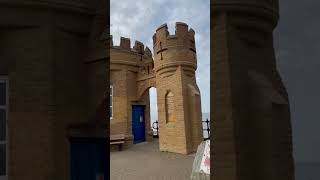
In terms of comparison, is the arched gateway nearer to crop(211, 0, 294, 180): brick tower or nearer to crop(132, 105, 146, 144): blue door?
crop(132, 105, 146, 144): blue door

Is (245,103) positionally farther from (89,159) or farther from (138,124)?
(138,124)

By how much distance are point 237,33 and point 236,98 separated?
36 centimetres

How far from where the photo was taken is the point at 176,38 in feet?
21.3

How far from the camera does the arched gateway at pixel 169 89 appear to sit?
6.38 m

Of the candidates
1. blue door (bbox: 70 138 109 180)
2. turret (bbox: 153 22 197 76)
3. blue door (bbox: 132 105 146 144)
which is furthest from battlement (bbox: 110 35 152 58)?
blue door (bbox: 70 138 109 180)

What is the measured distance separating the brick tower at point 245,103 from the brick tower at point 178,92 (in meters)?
4.46

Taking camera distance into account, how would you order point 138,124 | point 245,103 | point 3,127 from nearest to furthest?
point 245,103
point 3,127
point 138,124

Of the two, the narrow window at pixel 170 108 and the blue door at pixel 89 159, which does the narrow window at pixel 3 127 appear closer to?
the blue door at pixel 89 159

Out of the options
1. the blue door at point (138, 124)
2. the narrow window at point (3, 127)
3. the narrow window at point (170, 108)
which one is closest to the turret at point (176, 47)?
the narrow window at point (170, 108)

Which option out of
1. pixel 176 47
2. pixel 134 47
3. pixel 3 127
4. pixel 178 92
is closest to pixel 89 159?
pixel 3 127

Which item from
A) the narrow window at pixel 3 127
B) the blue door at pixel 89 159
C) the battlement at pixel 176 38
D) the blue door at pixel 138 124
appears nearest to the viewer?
the narrow window at pixel 3 127

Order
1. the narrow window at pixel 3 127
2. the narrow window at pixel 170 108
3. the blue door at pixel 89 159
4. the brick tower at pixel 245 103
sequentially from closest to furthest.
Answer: the brick tower at pixel 245 103 → the narrow window at pixel 3 127 → the blue door at pixel 89 159 → the narrow window at pixel 170 108

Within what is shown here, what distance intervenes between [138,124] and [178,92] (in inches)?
126

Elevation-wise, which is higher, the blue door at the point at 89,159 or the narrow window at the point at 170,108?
the narrow window at the point at 170,108
